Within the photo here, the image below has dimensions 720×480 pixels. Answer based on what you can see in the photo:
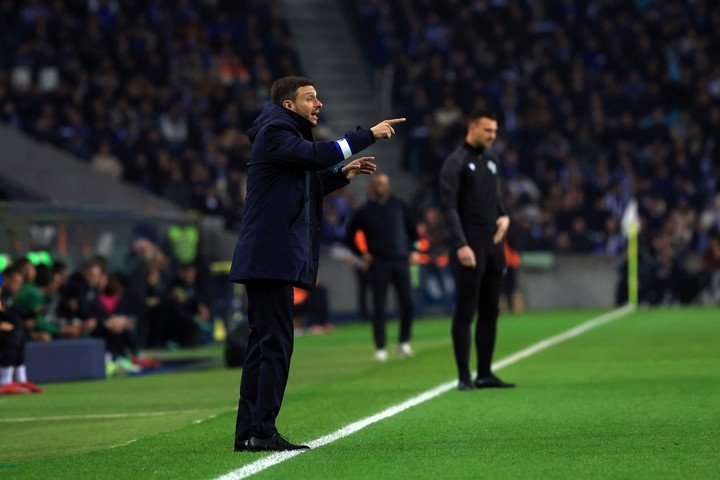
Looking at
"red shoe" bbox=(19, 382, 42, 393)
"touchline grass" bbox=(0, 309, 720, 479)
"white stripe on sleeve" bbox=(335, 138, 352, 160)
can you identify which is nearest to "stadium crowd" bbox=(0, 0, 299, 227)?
"touchline grass" bbox=(0, 309, 720, 479)

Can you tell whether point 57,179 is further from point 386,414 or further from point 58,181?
point 386,414

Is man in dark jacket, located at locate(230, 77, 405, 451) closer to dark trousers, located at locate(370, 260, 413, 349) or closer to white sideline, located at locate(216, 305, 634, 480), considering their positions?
white sideline, located at locate(216, 305, 634, 480)

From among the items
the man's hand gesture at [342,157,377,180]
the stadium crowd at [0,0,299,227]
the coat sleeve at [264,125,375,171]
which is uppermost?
the stadium crowd at [0,0,299,227]

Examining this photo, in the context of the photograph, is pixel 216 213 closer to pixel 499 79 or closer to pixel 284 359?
pixel 499 79

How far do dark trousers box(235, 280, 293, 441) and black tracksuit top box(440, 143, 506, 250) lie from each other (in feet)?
13.7

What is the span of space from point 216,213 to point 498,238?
1855 centimetres

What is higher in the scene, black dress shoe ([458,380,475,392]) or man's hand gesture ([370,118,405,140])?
man's hand gesture ([370,118,405,140])

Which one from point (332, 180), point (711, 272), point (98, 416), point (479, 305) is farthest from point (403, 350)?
point (711, 272)

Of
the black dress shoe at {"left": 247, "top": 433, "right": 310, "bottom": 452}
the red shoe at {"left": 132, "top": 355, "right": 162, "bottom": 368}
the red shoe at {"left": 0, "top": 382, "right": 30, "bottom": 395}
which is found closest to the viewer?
the black dress shoe at {"left": 247, "top": 433, "right": 310, "bottom": 452}

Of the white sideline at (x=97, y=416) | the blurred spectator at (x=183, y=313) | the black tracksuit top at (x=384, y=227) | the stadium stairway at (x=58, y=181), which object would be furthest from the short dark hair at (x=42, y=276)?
the stadium stairway at (x=58, y=181)

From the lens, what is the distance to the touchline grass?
28.2 ft

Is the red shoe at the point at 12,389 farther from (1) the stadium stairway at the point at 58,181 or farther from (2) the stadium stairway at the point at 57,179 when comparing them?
(2) the stadium stairway at the point at 57,179

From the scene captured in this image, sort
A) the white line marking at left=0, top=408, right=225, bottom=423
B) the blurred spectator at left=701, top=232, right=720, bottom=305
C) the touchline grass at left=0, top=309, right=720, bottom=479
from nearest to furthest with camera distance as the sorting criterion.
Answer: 1. the touchline grass at left=0, top=309, right=720, bottom=479
2. the white line marking at left=0, top=408, right=225, bottom=423
3. the blurred spectator at left=701, top=232, right=720, bottom=305

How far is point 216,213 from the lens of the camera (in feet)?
104
